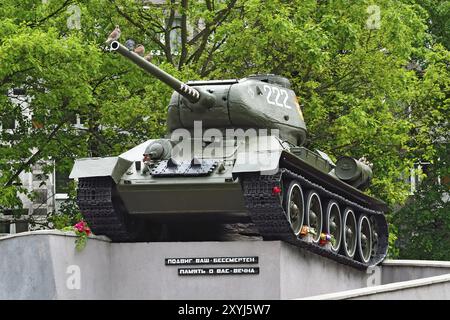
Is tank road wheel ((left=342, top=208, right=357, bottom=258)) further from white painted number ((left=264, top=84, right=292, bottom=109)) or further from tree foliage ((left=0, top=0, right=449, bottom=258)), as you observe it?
tree foliage ((left=0, top=0, right=449, bottom=258))

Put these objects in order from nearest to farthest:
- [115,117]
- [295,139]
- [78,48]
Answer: [295,139] → [78,48] → [115,117]

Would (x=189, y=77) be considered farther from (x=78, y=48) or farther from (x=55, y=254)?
(x=55, y=254)

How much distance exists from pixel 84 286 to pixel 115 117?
8025mm

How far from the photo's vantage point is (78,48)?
24062mm

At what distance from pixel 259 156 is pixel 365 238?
5088 mm

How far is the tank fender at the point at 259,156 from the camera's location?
18.0 meters

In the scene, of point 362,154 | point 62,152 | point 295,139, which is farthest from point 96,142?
point 295,139

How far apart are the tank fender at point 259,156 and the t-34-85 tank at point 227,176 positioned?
15 millimetres

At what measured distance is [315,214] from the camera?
20188 millimetres

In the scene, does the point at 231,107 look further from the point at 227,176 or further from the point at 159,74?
the point at 227,176

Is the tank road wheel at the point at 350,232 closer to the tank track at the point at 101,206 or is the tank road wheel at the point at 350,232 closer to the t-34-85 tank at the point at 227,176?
the t-34-85 tank at the point at 227,176

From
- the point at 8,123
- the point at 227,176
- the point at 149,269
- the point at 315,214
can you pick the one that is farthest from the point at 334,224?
the point at 8,123

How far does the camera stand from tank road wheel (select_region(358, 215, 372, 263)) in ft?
72.9

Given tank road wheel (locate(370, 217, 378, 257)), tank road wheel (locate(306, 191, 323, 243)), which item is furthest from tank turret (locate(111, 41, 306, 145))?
tank road wheel (locate(370, 217, 378, 257))
